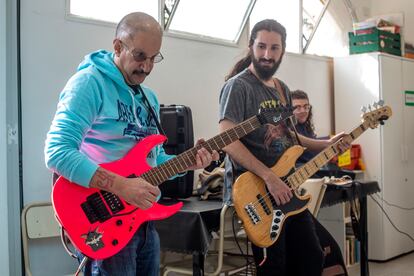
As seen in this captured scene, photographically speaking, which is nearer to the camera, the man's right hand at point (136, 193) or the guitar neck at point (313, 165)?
the man's right hand at point (136, 193)

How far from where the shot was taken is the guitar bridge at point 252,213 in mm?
2299

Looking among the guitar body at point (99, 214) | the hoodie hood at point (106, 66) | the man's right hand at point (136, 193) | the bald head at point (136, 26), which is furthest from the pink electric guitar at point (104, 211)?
the bald head at point (136, 26)

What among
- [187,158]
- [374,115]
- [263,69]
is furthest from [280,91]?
[187,158]

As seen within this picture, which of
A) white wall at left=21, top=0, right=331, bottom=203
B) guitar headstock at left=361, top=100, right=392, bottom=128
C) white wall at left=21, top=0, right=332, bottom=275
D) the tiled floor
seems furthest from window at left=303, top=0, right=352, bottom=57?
guitar headstock at left=361, top=100, right=392, bottom=128

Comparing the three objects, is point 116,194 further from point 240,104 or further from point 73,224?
point 240,104

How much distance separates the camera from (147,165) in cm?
164

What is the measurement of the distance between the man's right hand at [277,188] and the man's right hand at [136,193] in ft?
3.11

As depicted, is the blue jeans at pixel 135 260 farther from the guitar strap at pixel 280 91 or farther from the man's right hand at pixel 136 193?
the guitar strap at pixel 280 91

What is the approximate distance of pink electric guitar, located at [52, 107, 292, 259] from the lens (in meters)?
1.47

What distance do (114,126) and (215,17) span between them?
293cm

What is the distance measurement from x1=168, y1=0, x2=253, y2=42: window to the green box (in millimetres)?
1226

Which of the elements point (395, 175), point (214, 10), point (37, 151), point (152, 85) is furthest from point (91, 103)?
point (395, 175)

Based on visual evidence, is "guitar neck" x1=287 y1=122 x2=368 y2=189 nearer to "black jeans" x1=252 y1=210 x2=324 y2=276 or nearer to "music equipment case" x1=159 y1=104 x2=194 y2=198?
"black jeans" x1=252 y1=210 x2=324 y2=276

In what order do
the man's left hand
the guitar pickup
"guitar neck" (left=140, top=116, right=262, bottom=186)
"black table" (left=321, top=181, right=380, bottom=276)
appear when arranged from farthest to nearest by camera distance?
"black table" (left=321, top=181, right=380, bottom=276) → the man's left hand → "guitar neck" (left=140, top=116, right=262, bottom=186) → the guitar pickup
